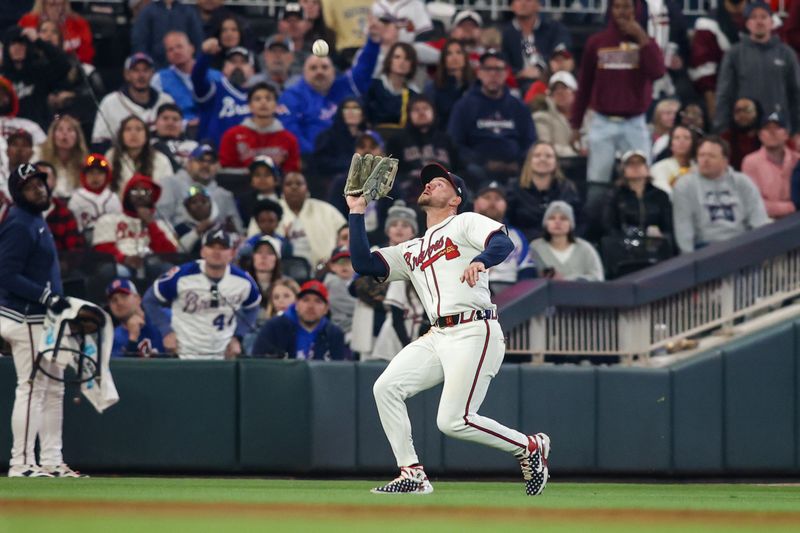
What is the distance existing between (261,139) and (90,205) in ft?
6.53

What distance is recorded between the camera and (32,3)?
16547 millimetres

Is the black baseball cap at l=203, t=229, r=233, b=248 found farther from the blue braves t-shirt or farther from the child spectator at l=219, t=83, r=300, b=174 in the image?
the child spectator at l=219, t=83, r=300, b=174

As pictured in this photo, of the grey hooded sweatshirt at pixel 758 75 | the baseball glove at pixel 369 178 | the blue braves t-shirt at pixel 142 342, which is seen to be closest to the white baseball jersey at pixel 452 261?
the baseball glove at pixel 369 178

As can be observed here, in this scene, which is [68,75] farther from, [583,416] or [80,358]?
[583,416]

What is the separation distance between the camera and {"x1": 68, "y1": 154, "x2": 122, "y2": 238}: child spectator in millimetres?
12984

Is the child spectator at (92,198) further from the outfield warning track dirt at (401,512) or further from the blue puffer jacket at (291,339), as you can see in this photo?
the outfield warning track dirt at (401,512)

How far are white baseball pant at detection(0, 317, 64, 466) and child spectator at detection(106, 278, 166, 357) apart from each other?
1077 millimetres

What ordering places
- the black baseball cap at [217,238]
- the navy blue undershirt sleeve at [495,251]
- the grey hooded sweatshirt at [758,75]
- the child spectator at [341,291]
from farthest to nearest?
the grey hooded sweatshirt at [758,75] → the child spectator at [341,291] → the black baseball cap at [217,238] → the navy blue undershirt sleeve at [495,251]

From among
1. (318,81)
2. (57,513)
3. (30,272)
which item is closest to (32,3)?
(318,81)

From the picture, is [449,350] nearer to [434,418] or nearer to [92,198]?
[434,418]

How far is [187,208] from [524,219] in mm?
2960

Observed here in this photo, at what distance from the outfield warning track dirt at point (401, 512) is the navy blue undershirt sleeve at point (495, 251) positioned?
1.45 m

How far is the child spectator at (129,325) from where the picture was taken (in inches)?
464

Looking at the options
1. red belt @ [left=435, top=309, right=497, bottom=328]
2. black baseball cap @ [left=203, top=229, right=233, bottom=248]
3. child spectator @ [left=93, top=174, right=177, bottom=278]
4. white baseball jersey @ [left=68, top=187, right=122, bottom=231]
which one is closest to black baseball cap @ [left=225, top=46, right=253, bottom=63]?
child spectator @ [left=93, top=174, right=177, bottom=278]
